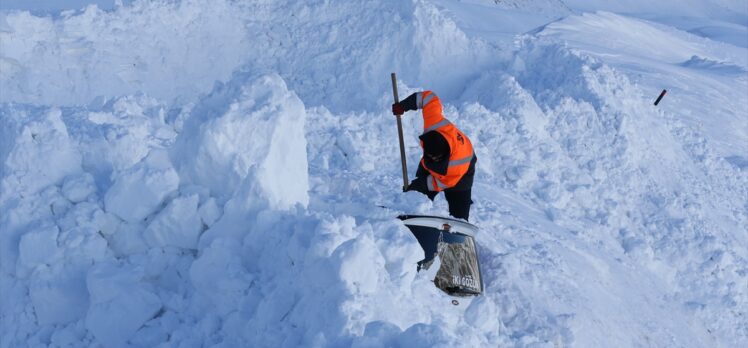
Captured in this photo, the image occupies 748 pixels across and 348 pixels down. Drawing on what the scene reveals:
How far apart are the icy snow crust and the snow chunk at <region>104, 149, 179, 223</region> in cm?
1

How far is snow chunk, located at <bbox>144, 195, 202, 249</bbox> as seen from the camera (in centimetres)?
427

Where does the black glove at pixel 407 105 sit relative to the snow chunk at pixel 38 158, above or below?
above

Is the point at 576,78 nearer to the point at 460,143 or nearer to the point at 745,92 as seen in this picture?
the point at 460,143

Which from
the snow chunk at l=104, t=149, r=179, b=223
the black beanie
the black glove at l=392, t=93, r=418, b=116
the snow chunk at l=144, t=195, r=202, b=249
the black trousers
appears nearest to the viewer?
the snow chunk at l=144, t=195, r=202, b=249

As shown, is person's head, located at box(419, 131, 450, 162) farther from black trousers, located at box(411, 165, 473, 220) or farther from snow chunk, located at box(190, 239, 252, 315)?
snow chunk, located at box(190, 239, 252, 315)

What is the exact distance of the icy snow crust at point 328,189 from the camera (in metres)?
3.94

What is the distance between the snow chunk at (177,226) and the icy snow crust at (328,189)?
1 centimetres

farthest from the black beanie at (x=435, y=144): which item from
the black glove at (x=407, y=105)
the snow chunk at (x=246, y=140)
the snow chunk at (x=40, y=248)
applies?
the snow chunk at (x=40, y=248)

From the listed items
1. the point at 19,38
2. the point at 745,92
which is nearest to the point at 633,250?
the point at 19,38

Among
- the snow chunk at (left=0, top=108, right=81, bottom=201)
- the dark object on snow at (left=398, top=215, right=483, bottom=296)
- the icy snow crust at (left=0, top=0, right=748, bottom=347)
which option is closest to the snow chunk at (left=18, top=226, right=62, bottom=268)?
the icy snow crust at (left=0, top=0, right=748, bottom=347)

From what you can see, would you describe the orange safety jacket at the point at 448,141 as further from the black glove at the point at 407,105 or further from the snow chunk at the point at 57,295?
the snow chunk at the point at 57,295

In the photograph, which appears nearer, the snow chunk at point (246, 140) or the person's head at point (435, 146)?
the snow chunk at point (246, 140)

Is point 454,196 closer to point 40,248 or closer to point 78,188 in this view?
point 78,188

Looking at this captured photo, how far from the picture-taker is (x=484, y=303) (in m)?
4.48
